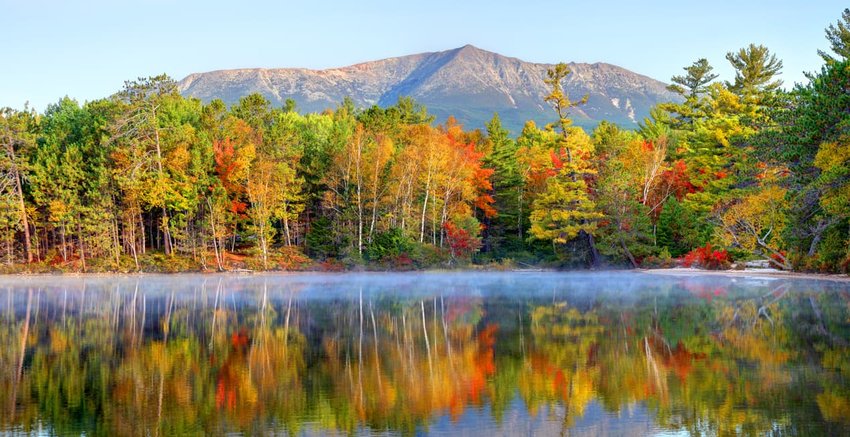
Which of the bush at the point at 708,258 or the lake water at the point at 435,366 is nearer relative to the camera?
the lake water at the point at 435,366

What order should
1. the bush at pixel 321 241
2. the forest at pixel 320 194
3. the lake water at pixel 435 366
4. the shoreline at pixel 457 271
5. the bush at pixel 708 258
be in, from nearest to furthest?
the lake water at pixel 435 366
the shoreline at pixel 457 271
the bush at pixel 708 258
the forest at pixel 320 194
the bush at pixel 321 241

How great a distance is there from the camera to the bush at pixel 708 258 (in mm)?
48422

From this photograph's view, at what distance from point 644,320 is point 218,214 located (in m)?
39.3

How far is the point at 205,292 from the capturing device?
37344 mm

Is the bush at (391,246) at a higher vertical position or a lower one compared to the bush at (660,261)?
higher

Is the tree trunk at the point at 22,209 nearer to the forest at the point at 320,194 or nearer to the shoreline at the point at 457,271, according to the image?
the forest at the point at 320,194

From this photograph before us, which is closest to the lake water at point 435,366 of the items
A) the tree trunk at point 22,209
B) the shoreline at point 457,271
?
the shoreline at point 457,271

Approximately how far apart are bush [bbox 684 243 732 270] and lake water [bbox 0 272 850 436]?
58.4ft

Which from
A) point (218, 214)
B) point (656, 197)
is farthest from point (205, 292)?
point (656, 197)

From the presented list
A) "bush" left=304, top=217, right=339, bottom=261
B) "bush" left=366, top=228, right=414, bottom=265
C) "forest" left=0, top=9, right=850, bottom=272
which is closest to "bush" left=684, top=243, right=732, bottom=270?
"forest" left=0, top=9, right=850, bottom=272

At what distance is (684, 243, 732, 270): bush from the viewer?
4842 centimetres

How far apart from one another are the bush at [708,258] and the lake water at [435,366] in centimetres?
1781

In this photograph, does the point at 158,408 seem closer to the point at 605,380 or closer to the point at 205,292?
the point at 605,380

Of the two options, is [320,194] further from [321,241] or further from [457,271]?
[457,271]
